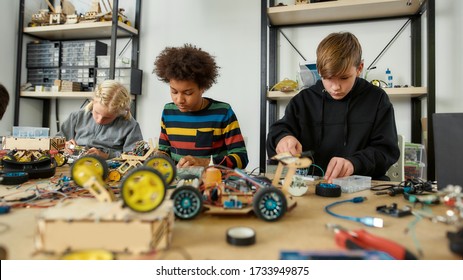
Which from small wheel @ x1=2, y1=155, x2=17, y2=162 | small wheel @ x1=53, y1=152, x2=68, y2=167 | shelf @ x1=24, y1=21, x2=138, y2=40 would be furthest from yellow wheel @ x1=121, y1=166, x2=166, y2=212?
shelf @ x1=24, y1=21, x2=138, y2=40

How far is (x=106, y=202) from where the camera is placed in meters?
0.49

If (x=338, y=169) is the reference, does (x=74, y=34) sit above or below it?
above

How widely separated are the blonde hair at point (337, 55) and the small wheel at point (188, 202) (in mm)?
815

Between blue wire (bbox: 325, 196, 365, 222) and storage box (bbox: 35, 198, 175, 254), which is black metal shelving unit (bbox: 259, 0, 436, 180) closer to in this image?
blue wire (bbox: 325, 196, 365, 222)

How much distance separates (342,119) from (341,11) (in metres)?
0.98

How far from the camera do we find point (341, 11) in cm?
199

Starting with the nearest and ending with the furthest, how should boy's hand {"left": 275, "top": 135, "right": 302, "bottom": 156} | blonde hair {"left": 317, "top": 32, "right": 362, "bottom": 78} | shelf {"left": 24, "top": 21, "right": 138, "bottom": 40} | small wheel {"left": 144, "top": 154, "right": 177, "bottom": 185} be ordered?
small wheel {"left": 144, "top": 154, "right": 177, "bottom": 185}, boy's hand {"left": 275, "top": 135, "right": 302, "bottom": 156}, blonde hair {"left": 317, "top": 32, "right": 362, "bottom": 78}, shelf {"left": 24, "top": 21, "right": 138, "bottom": 40}

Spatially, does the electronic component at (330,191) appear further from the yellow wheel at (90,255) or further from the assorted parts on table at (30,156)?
the assorted parts on table at (30,156)

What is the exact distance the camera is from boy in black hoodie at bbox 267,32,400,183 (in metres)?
1.15

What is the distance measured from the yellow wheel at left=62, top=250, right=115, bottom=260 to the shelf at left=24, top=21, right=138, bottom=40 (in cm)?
230

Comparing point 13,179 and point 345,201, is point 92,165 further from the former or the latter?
point 345,201

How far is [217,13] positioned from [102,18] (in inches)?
35.8

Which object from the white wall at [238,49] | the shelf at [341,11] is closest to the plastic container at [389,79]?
the white wall at [238,49]

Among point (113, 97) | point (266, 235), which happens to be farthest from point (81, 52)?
point (266, 235)
